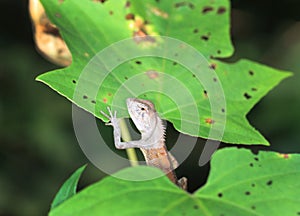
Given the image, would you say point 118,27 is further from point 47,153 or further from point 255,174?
point 47,153

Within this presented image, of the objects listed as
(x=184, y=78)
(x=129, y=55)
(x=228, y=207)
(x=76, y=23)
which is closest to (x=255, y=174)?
(x=228, y=207)

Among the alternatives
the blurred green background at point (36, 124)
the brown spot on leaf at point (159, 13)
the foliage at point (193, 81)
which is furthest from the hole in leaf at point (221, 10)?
the blurred green background at point (36, 124)

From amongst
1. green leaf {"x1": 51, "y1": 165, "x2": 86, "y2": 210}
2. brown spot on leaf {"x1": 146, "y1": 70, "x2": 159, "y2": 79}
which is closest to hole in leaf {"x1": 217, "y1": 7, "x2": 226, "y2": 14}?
brown spot on leaf {"x1": 146, "y1": 70, "x2": 159, "y2": 79}

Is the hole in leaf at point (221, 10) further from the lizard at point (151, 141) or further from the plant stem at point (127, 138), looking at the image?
the plant stem at point (127, 138)

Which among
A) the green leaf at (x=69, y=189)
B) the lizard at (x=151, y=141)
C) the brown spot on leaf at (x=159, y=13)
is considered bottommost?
the lizard at (x=151, y=141)

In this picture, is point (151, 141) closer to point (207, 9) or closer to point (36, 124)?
point (207, 9)

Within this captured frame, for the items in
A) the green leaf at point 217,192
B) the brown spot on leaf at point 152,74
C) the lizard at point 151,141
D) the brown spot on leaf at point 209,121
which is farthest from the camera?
the lizard at point 151,141
